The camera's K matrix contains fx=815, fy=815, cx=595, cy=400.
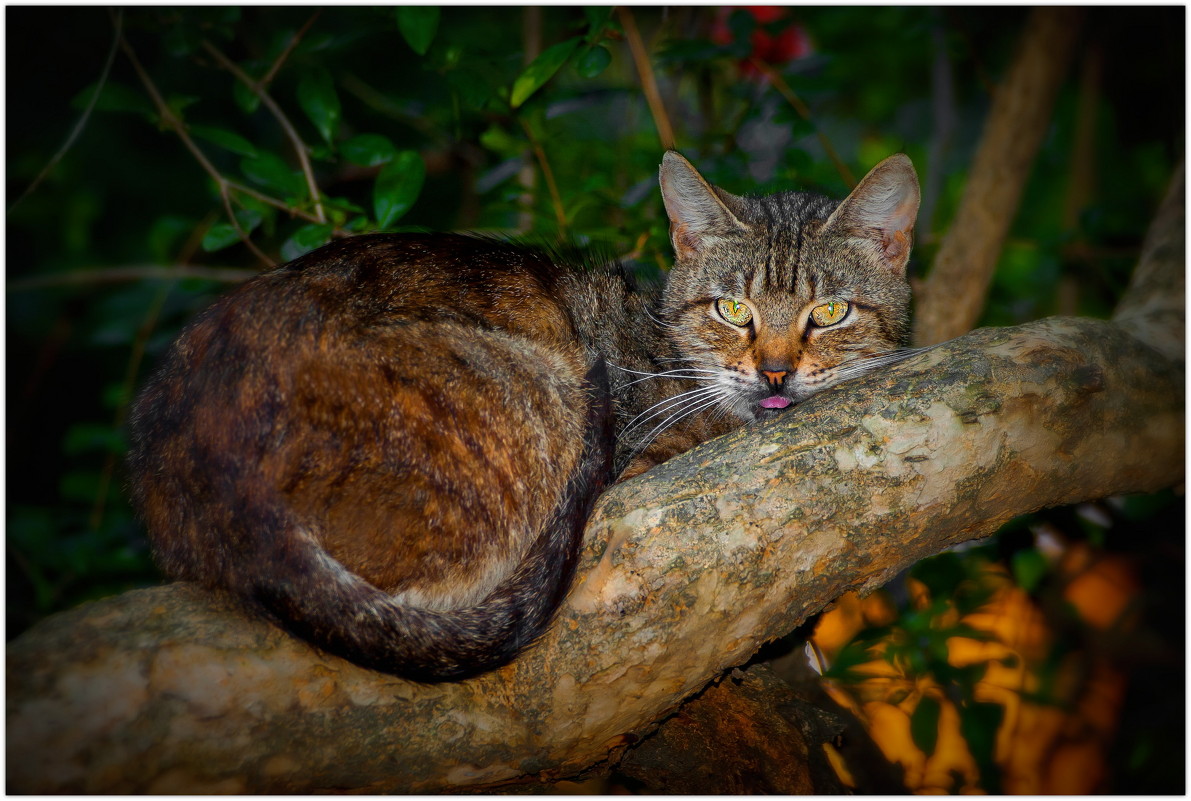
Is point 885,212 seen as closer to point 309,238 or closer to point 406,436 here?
point 406,436

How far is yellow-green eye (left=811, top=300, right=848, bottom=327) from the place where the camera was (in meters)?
2.89

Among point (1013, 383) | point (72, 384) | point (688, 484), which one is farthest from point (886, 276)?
point (72, 384)

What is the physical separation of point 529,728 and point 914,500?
114 centimetres

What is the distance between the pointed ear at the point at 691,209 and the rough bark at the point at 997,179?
1269mm

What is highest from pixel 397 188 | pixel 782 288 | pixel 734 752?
pixel 397 188

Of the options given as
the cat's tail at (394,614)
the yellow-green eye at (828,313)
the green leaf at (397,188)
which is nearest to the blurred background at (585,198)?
the green leaf at (397,188)

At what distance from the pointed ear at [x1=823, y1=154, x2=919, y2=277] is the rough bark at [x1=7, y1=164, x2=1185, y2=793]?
743mm

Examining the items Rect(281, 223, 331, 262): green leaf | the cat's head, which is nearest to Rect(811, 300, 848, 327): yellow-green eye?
the cat's head

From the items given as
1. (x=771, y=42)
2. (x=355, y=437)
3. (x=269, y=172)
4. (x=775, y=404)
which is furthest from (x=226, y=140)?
(x=771, y=42)

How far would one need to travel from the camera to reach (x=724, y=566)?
201 cm

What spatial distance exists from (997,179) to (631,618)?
303cm

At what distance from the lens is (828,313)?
2.89 meters

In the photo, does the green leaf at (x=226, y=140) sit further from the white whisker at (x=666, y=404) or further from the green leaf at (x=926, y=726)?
the green leaf at (x=926, y=726)

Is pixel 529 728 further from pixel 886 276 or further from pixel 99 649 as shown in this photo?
pixel 886 276
